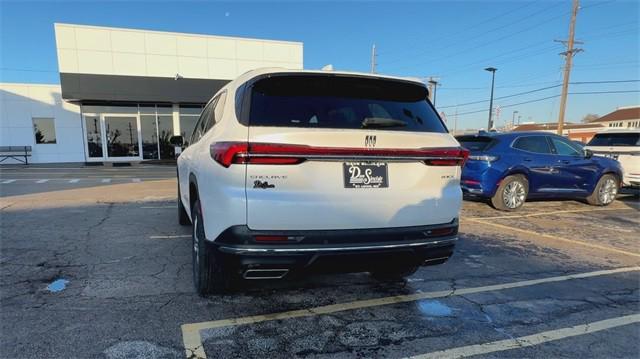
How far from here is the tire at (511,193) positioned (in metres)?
8.12

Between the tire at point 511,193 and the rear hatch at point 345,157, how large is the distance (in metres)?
5.48

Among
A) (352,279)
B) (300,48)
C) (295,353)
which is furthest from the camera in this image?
(300,48)

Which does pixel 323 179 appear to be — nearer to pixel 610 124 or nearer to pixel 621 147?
pixel 621 147

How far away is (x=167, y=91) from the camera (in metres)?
20.3

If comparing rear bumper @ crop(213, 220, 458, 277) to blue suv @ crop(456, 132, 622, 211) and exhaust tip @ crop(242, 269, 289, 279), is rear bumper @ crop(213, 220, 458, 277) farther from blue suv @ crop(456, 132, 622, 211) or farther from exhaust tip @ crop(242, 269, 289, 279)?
blue suv @ crop(456, 132, 622, 211)

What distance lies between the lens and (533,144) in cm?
841

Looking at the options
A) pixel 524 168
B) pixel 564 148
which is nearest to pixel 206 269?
pixel 524 168

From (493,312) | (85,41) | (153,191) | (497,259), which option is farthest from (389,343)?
(85,41)

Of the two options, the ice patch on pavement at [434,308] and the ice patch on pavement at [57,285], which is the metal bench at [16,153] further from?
the ice patch on pavement at [434,308]

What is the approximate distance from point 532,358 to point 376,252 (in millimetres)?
1292

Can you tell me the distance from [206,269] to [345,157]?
1.52 meters

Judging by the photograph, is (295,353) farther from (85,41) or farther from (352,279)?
(85,41)

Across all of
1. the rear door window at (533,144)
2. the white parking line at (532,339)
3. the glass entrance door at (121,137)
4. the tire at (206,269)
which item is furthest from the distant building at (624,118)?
the tire at (206,269)

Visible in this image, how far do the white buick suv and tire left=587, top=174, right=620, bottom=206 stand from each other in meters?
→ 8.06
